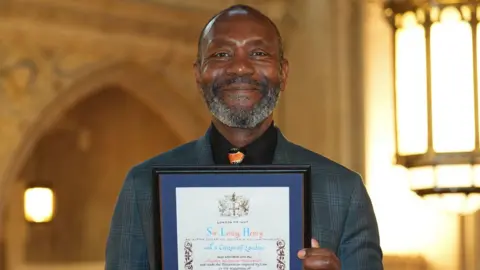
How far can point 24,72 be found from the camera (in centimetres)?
464

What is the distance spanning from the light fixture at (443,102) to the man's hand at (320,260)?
2.64 m

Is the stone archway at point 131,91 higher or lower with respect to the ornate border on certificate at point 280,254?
higher

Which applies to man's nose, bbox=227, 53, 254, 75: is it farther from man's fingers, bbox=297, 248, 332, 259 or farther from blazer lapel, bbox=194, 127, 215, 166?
man's fingers, bbox=297, 248, 332, 259

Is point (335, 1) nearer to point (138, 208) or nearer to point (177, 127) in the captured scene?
point (177, 127)

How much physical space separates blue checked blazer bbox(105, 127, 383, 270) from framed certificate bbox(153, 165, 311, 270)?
0.11ft

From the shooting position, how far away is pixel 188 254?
4.18 feet

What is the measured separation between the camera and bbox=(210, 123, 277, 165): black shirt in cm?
134

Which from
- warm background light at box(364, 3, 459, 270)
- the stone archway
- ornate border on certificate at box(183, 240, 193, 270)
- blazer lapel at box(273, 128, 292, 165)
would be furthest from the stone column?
ornate border on certificate at box(183, 240, 193, 270)

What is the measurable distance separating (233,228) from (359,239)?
0.46ft

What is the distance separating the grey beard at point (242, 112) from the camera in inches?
51.1

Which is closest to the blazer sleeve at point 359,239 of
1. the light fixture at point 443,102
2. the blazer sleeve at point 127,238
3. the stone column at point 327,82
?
the blazer sleeve at point 127,238

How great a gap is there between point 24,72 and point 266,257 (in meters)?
3.50

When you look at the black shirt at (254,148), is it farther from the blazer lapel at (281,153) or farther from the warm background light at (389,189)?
the warm background light at (389,189)

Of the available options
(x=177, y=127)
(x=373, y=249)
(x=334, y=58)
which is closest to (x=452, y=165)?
(x=334, y=58)
